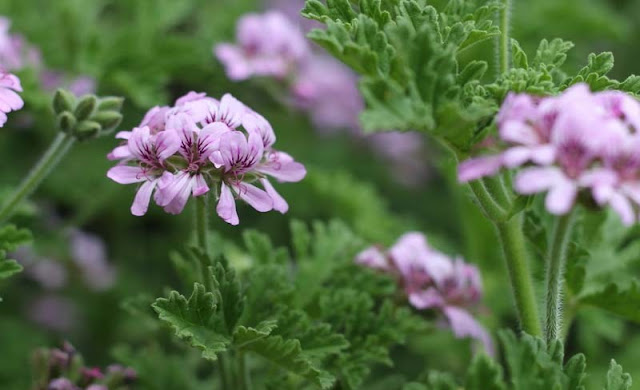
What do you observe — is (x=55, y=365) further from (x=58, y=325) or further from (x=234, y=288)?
(x=58, y=325)

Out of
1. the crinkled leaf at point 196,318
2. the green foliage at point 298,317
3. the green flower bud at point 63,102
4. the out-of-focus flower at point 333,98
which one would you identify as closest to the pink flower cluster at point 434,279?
the green foliage at point 298,317

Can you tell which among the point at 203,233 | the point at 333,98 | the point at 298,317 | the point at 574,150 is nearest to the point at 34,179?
the point at 203,233

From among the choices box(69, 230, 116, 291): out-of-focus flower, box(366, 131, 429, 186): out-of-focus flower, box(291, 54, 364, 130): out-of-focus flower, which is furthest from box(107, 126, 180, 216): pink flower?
box(366, 131, 429, 186): out-of-focus flower

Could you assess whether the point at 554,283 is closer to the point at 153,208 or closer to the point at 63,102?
the point at 63,102

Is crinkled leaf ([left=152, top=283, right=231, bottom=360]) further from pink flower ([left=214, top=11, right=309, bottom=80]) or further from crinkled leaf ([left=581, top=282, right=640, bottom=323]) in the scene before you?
pink flower ([left=214, top=11, right=309, bottom=80])

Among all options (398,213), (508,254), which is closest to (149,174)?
(508,254)
